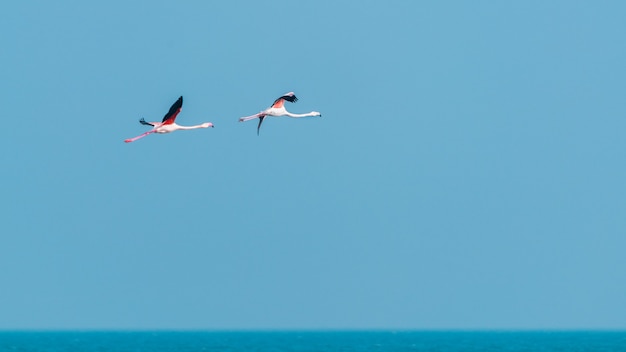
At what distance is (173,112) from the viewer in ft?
154

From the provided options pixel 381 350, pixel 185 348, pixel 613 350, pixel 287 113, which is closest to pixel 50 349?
pixel 185 348

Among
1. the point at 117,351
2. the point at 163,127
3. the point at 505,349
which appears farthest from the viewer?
the point at 505,349

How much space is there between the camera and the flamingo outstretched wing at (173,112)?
46594 mm

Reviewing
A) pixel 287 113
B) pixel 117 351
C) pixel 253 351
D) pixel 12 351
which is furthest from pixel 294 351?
pixel 287 113

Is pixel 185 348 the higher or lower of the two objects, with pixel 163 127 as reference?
higher

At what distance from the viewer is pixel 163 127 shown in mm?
47375

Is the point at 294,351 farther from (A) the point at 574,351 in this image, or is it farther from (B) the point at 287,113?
(B) the point at 287,113

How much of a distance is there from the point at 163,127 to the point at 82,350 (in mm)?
85823

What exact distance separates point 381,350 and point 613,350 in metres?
21.1

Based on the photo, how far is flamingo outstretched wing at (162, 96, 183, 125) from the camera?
46594 mm

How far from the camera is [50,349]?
132375mm

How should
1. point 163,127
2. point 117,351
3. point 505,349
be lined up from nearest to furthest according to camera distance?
point 163,127 → point 117,351 → point 505,349

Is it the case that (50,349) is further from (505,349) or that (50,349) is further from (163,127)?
(163,127)

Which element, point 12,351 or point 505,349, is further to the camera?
point 505,349
